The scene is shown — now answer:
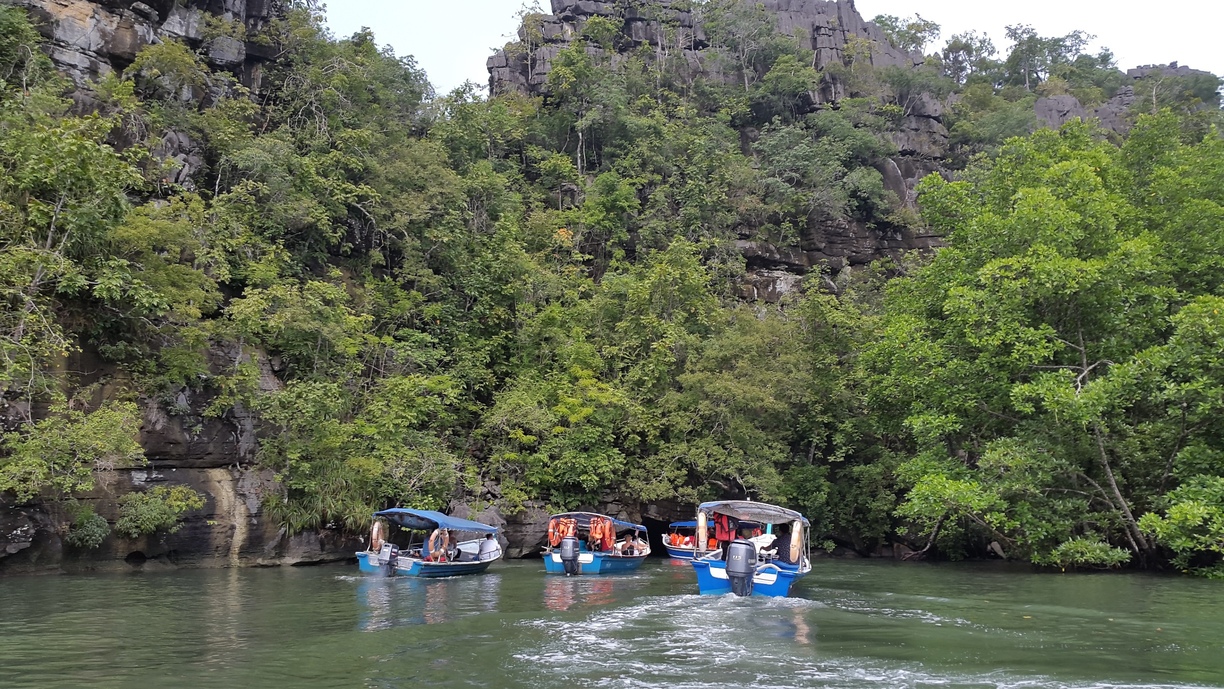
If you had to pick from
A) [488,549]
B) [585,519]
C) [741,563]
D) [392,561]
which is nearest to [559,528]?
[585,519]

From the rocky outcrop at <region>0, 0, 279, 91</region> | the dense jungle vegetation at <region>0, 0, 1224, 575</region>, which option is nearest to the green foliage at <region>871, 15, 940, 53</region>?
the dense jungle vegetation at <region>0, 0, 1224, 575</region>

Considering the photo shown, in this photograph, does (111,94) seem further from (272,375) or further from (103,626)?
(103,626)

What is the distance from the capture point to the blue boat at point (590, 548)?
60.4ft

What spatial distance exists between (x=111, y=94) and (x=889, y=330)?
22.4 meters

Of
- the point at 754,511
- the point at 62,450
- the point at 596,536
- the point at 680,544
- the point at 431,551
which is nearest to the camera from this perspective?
the point at 62,450

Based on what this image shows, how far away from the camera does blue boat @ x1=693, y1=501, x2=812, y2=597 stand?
13.0 metres

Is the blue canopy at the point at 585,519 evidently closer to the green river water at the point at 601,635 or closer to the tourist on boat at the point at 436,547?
the tourist on boat at the point at 436,547

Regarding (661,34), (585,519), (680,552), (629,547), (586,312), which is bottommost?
(680,552)

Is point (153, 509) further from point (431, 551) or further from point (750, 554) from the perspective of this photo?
point (750, 554)

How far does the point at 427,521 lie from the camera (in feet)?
60.2

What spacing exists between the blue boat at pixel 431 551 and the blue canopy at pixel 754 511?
610 centimetres

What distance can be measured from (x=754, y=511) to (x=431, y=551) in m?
7.78

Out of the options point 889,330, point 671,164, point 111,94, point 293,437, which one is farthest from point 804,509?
point 111,94

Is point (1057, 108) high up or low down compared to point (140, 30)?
up
